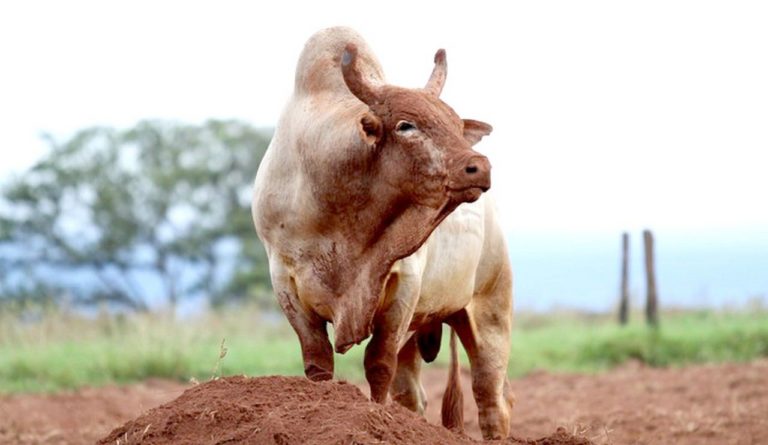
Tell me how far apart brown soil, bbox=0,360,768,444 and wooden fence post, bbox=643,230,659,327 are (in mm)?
2175

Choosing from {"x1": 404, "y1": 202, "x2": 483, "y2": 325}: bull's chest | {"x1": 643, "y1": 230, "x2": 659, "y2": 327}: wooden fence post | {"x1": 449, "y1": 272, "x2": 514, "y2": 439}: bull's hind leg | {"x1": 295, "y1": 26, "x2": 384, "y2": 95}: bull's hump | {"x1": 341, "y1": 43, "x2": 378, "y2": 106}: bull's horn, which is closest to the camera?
{"x1": 341, "y1": 43, "x2": 378, "y2": 106}: bull's horn

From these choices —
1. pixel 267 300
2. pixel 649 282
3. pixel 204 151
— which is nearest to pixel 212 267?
pixel 204 151

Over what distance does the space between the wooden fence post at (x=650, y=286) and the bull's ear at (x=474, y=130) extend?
32.8 feet

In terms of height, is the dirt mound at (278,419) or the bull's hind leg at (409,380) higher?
the dirt mound at (278,419)

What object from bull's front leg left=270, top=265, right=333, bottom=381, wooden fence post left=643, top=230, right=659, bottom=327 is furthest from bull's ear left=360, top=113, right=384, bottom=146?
wooden fence post left=643, top=230, right=659, bottom=327

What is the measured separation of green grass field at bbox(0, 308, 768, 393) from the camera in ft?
40.3

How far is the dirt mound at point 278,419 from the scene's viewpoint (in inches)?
164

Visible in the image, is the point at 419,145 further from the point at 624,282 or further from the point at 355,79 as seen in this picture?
the point at 624,282

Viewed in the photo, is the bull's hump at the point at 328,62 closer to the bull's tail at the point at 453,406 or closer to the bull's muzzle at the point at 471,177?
the bull's muzzle at the point at 471,177

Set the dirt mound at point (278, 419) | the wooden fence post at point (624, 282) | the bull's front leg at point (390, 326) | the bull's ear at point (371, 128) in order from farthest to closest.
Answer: the wooden fence post at point (624, 282) < the bull's front leg at point (390, 326) < the bull's ear at point (371, 128) < the dirt mound at point (278, 419)

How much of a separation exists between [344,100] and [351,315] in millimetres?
951

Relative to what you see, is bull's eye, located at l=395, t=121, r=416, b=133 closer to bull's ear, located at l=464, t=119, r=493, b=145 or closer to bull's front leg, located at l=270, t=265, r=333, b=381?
bull's ear, located at l=464, t=119, r=493, b=145

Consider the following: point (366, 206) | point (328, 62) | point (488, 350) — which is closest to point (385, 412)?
point (366, 206)

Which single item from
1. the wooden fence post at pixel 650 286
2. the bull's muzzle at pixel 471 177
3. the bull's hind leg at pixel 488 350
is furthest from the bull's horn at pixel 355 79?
the wooden fence post at pixel 650 286
